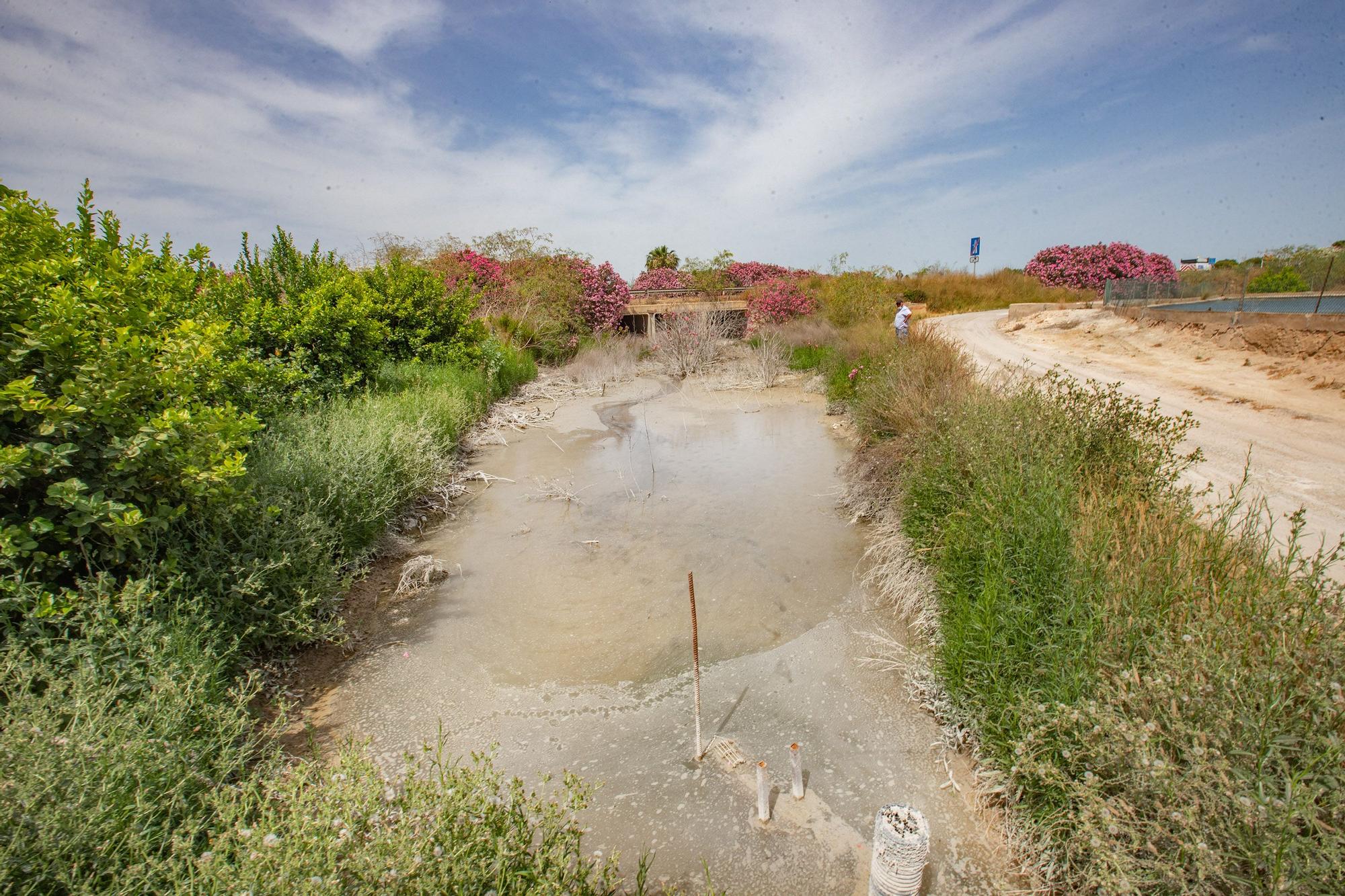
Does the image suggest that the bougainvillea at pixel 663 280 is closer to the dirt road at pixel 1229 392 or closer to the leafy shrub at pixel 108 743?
the dirt road at pixel 1229 392

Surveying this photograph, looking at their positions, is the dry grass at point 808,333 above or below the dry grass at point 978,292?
below

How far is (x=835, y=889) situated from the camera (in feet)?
9.35

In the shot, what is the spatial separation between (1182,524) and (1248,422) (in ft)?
24.2

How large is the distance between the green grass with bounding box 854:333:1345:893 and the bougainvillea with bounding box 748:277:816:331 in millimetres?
19251

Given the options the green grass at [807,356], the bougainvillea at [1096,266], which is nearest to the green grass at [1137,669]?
the green grass at [807,356]

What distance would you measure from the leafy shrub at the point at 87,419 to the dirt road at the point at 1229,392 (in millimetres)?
5703

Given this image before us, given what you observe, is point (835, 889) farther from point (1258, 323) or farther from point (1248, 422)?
point (1258, 323)

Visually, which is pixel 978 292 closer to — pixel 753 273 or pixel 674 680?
pixel 753 273

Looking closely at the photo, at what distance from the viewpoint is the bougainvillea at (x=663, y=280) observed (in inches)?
1163

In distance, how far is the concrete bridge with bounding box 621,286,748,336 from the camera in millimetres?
24891

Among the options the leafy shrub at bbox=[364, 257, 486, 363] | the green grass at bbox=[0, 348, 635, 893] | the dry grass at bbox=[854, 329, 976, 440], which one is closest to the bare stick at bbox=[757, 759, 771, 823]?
the green grass at bbox=[0, 348, 635, 893]

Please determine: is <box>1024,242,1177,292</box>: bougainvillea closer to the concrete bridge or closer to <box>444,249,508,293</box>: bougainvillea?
the concrete bridge

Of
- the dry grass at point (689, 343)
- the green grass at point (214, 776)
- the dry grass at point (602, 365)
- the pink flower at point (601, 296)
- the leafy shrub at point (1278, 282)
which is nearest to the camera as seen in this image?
the green grass at point (214, 776)

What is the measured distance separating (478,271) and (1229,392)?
19818 millimetres
